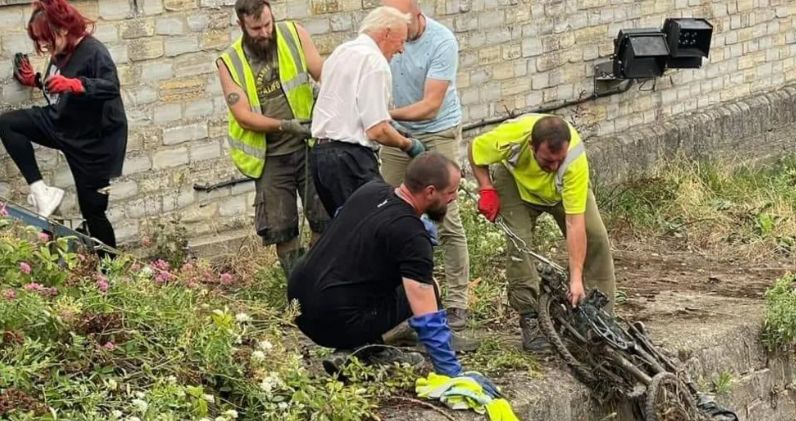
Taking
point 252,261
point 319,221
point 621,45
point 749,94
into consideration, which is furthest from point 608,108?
point 319,221

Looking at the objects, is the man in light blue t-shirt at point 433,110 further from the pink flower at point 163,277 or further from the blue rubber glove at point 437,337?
the pink flower at point 163,277

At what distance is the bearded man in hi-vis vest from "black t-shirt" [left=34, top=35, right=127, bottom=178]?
68 centimetres

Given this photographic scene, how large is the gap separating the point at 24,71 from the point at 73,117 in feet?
2.21

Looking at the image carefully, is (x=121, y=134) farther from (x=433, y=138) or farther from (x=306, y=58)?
(x=433, y=138)

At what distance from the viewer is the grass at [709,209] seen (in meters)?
10.9

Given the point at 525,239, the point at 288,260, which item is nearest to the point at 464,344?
the point at 525,239

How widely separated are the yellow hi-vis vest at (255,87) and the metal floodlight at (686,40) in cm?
674

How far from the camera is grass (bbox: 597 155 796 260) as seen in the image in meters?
10.9

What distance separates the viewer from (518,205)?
6957 mm

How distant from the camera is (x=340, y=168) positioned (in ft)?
21.6

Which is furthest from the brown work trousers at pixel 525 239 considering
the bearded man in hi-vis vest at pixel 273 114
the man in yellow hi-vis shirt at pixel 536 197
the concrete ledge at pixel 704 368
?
the bearded man in hi-vis vest at pixel 273 114

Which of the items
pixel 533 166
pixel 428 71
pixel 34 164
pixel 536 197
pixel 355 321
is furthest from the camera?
pixel 34 164

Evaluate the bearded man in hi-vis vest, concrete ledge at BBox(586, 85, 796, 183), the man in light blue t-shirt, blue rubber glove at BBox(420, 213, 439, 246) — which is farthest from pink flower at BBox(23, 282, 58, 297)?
concrete ledge at BBox(586, 85, 796, 183)

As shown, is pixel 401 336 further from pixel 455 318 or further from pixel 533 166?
pixel 533 166
